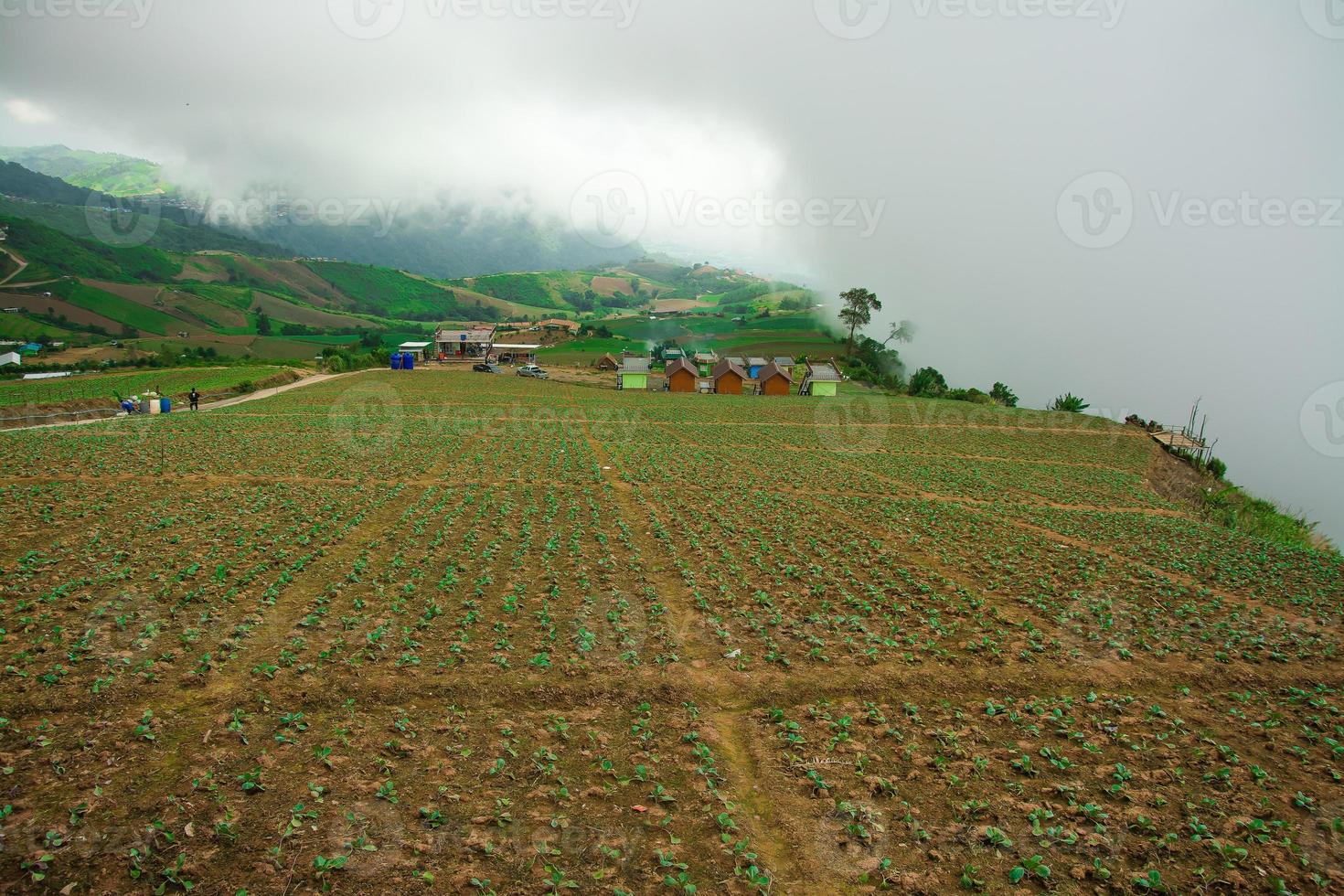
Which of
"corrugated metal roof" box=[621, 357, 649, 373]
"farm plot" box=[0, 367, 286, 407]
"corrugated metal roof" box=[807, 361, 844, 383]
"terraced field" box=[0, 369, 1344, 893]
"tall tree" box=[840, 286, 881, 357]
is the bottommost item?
"farm plot" box=[0, 367, 286, 407]

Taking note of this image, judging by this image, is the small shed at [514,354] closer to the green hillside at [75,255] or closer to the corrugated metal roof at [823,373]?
the corrugated metal roof at [823,373]

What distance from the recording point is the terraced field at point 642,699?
6.58 m

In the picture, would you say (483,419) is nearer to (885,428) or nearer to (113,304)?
(885,428)

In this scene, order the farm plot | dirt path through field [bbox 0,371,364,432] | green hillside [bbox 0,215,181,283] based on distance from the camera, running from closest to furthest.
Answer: dirt path through field [bbox 0,371,364,432], the farm plot, green hillside [bbox 0,215,181,283]

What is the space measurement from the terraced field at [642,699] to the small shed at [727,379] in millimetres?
60497

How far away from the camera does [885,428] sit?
158 feet

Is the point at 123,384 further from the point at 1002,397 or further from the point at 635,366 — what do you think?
the point at 1002,397

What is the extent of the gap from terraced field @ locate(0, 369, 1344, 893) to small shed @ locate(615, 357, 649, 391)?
58694mm

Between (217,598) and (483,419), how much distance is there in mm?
31506

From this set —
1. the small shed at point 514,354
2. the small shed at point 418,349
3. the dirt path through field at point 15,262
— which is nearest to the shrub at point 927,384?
the small shed at point 514,354

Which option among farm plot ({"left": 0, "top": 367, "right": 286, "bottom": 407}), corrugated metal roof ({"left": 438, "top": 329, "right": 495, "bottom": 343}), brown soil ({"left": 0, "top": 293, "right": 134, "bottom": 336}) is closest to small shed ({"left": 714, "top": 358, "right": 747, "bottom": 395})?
corrugated metal roof ({"left": 438, "top": 329, "right": 495, "bottom": 343})

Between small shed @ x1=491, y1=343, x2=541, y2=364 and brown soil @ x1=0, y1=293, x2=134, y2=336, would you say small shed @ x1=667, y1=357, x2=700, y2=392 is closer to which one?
small shed @ x1=491, y1=343, x2=541, y2=364

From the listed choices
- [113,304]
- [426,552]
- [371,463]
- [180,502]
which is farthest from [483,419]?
[113,304]

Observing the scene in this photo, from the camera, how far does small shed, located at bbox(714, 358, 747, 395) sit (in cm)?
8075
